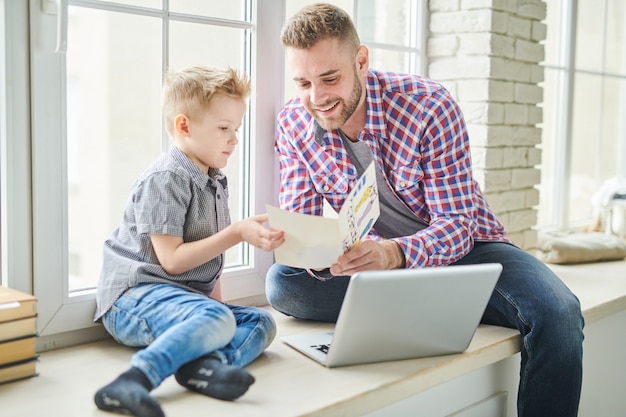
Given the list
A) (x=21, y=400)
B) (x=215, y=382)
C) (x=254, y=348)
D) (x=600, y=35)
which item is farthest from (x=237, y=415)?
(x=600, y=35)

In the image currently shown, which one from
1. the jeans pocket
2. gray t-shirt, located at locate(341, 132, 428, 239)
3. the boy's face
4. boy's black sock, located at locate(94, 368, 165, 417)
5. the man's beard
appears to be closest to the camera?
boy's black sock, located at locate(94, 368, 165, 417)

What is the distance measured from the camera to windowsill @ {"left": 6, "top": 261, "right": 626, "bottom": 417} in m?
1.45

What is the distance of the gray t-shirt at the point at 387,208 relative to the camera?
85.0 inches

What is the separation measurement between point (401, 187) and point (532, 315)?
19.8 inches

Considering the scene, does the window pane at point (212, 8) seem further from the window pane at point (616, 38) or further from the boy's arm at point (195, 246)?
the window pane at point (616, 38)

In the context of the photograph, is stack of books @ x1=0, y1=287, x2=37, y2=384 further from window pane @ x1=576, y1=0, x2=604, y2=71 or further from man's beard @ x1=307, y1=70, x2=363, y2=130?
window pane @ x1=576, y1=0, x2=604, y2=71

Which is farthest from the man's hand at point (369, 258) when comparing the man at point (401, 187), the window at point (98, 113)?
the window at point (98, 113)

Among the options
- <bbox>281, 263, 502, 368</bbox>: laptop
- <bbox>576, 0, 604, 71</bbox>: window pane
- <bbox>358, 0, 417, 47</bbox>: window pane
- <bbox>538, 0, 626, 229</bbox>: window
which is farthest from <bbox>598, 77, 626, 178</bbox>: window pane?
<bbox>281, 263, 502, 368</bbox>: laptop

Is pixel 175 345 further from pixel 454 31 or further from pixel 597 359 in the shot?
pixel 454 31

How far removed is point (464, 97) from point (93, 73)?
1476 mm

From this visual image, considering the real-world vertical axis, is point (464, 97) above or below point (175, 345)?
above

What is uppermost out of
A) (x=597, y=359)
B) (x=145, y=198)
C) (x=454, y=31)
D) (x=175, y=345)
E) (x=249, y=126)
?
(x=454, y=31)

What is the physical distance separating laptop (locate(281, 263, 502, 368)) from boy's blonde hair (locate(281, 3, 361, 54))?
694 mm

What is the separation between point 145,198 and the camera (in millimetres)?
1743
